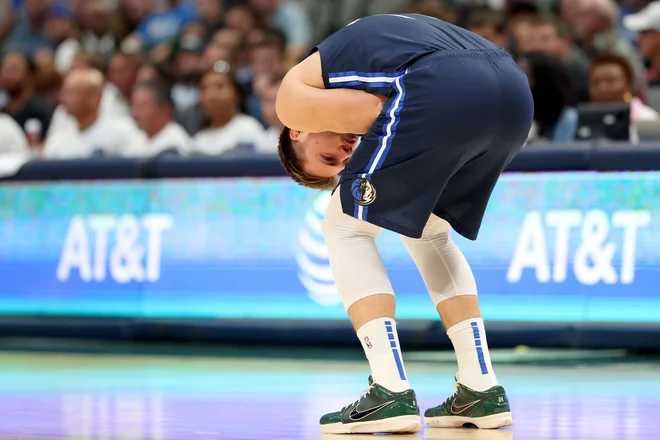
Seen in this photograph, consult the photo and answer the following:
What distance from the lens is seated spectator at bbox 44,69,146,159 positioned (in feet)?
26.6

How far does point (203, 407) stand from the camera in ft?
12.9

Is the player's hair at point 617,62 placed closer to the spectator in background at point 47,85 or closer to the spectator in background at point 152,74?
the spectator in background at point 152,74

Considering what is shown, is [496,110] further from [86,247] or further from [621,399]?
[86,247]

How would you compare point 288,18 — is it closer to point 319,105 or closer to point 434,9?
point 434,9

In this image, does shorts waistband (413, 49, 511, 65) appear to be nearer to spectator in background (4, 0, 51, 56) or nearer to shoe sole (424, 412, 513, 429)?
shoe sole (424, 412, 513, 429)

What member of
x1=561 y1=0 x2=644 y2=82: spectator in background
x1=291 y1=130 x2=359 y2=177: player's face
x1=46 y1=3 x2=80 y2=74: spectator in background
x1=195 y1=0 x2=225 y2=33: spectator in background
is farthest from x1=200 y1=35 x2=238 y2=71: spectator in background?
x1=291 y1=130 x2=359 y2=177: player's face

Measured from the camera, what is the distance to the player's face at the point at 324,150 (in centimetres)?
342

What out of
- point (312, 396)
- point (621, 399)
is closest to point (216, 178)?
point (312, 396)

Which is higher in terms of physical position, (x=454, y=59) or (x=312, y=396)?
(x=454, y=59)

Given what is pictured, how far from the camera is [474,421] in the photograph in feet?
11.0

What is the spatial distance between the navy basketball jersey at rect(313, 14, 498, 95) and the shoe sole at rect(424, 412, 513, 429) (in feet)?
3.48

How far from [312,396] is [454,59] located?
1.70 m

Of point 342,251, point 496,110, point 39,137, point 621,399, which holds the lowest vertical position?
point 621,399

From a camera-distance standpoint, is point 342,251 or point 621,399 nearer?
point 342,251
